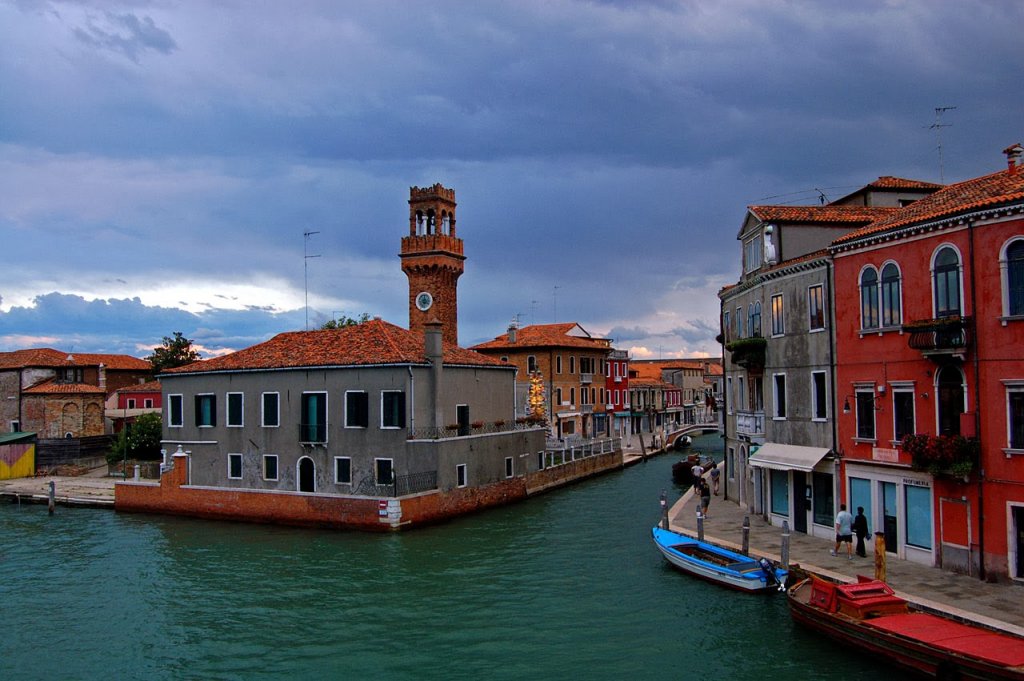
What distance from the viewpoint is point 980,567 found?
1603cm

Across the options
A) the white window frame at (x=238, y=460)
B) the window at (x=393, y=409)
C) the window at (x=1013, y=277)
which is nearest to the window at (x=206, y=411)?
the white window frame at (x=238, y=460)

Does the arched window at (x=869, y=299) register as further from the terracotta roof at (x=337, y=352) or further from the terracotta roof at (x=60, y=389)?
the terracotta roof at (x=60, y=389)

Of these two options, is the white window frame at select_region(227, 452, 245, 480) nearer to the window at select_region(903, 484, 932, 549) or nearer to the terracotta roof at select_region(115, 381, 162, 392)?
the terracotta roof at select_region(115, 381, 162, 392)

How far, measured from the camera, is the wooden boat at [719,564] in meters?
17.9

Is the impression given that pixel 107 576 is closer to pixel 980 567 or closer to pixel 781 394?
pixel 781 394

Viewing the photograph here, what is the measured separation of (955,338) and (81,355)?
2186 inches

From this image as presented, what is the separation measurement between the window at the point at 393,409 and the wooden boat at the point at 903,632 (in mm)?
16615

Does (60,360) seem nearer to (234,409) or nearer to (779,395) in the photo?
Answer: (234,409)

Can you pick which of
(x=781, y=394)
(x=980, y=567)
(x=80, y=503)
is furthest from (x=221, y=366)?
(x=980, y=567)

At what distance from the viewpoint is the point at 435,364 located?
30.4m

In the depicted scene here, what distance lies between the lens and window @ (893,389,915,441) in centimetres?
1798

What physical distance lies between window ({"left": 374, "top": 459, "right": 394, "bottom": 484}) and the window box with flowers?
18068mm

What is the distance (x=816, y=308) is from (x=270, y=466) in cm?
2157

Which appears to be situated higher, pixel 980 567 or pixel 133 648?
pixel 980 567
